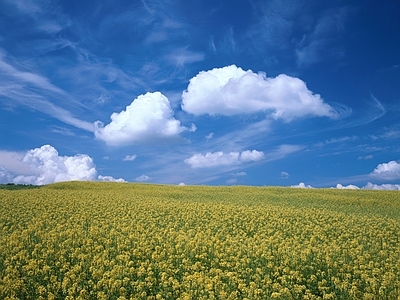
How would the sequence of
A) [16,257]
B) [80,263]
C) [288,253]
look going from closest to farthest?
[80,263]
[16,257]
[288,253]

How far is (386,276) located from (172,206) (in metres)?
15.9

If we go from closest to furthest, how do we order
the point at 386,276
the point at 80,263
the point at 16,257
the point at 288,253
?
the point at 386,276
the point at 80,263
the point at 16,257
the point at 288,253

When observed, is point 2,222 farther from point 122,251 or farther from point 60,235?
point 122,251

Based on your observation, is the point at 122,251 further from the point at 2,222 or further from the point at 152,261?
the point at 2,222

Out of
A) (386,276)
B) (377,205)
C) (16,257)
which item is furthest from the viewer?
(377,205)

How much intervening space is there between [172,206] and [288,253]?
12.8 metres

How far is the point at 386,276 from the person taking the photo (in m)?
10.0

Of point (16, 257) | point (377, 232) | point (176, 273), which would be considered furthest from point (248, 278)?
point (377, 232)

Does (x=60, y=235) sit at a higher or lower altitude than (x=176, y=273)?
higher

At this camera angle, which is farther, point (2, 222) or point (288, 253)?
point (2, 222)

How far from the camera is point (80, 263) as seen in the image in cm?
1070

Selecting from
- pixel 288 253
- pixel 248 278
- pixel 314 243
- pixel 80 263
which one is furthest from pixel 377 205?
pixel 80 263

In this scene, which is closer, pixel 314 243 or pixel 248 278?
pixel 248 278

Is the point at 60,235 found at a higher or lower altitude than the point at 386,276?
higher
